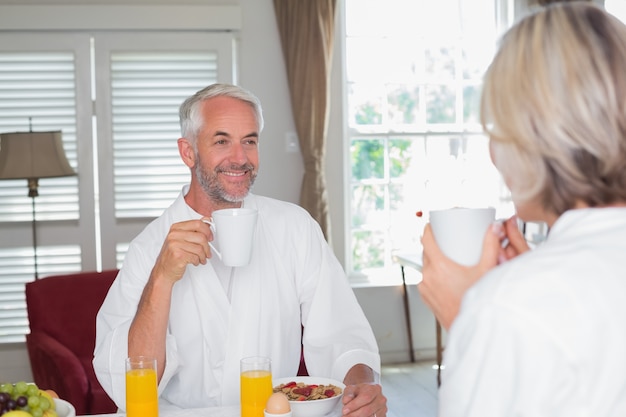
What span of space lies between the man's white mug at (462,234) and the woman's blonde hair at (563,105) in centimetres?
18

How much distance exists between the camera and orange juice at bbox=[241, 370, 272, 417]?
65.7 inches

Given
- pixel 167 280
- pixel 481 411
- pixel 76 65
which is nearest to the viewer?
pixel 481 411

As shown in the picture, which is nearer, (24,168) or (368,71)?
(24,168)

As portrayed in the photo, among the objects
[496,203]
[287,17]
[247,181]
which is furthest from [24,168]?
[496,203]

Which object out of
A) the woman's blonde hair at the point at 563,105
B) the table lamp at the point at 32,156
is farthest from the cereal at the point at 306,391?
the table lamp at the point at 32,156

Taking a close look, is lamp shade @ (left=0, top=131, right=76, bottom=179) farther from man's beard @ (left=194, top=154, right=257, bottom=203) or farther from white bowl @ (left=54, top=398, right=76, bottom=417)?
white bowl @ (left=54, top=398, right=76, bottom=417)

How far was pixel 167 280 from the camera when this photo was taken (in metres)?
1.95

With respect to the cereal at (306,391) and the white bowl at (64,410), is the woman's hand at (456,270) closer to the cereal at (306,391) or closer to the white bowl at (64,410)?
the cereal at (306,391)

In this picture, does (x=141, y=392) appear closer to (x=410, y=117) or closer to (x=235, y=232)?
(x=235, y=232)

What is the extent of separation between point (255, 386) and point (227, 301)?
1.92 ft

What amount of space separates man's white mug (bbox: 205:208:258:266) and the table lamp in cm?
270

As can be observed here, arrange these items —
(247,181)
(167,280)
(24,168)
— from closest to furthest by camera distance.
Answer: (167,280), (247,181), (24,168)

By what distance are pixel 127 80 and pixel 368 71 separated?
5.28 feet

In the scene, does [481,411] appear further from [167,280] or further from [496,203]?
[496,203]
